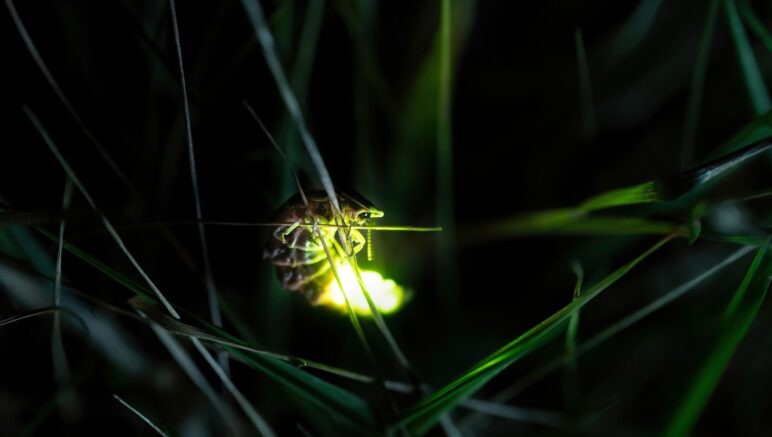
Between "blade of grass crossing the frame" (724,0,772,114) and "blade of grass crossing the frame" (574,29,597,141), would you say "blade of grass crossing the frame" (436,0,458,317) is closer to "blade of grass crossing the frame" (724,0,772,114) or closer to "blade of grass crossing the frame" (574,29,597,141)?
"blade of grass crossing the frame" (574,29,597,141)

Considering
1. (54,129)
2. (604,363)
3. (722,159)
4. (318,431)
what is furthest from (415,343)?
(54,129)

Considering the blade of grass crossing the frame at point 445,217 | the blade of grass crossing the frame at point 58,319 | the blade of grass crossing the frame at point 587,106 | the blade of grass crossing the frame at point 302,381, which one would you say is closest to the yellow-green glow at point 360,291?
the blade of grass crossing the frame at point 302,381

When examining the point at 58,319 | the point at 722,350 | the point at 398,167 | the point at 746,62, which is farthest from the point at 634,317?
the point at 58,319

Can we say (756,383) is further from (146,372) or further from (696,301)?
(146,372)

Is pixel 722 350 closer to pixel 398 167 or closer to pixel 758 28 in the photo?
pixel 758 28

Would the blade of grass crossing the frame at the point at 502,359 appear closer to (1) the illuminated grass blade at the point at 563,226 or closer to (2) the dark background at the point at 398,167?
(1) the illuminated grass blade at the point at 563,226
